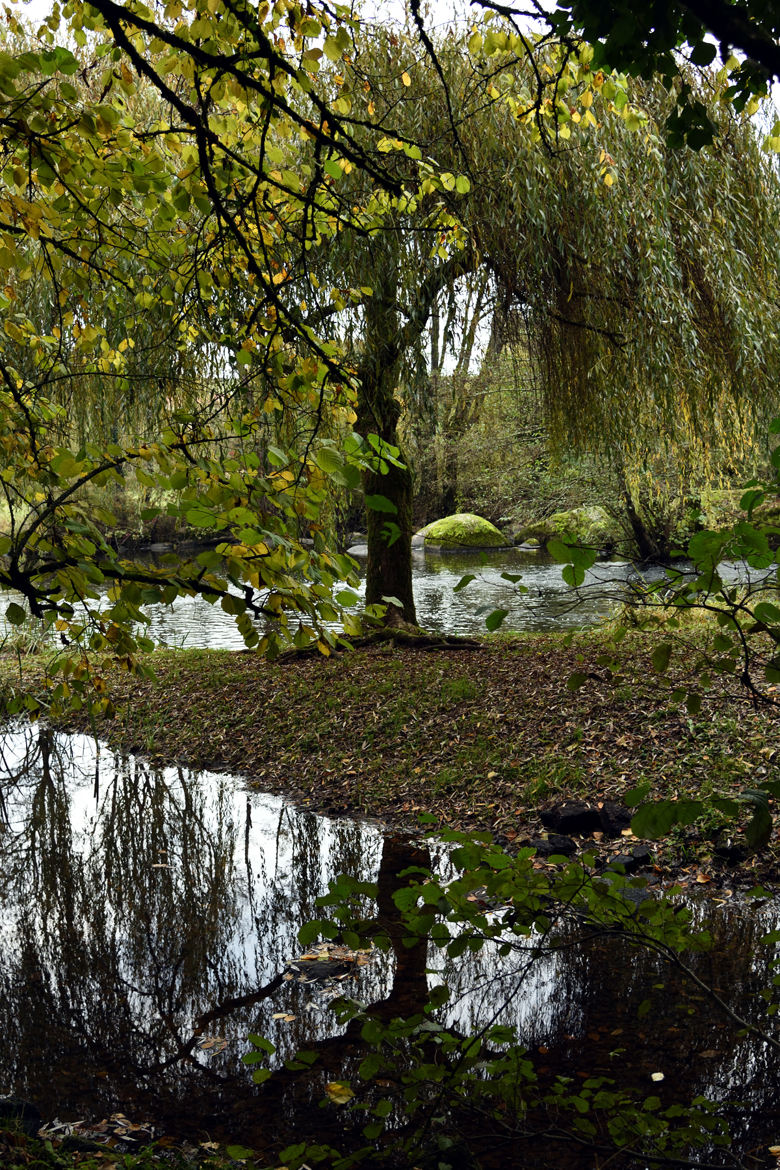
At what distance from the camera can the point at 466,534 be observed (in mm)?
25406

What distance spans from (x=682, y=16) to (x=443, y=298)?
679 cm

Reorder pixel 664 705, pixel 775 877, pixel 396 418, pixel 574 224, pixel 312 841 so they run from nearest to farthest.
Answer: pixel 775 877, pixel 312 841, pixel 664 705, pixel 574 224, pixel 396 418

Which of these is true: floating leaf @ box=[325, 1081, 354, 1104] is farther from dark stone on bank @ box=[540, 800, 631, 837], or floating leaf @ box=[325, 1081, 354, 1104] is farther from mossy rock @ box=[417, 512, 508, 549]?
mossy rock @ box=[417, 512, 508, 549]

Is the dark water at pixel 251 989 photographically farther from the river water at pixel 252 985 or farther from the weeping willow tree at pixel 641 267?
the weeping willow tree at pixel 641 267

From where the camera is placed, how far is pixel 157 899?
521 cm

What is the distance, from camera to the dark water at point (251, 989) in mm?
3209

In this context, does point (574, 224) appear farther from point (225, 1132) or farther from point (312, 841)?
point (225, 1132)

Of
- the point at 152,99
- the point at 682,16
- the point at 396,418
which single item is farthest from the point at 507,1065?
the point at 152,99

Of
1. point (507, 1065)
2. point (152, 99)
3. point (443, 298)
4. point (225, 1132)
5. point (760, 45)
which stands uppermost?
point (152, 99)

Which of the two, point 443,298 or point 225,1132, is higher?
point 443,298

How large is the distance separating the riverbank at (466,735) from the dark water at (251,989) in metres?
0.65

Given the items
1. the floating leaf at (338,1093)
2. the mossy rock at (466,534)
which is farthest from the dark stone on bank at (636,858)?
the mossy rock at (466,534)

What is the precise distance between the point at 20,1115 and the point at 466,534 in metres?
22.9

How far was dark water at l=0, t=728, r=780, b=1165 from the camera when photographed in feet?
10.5
